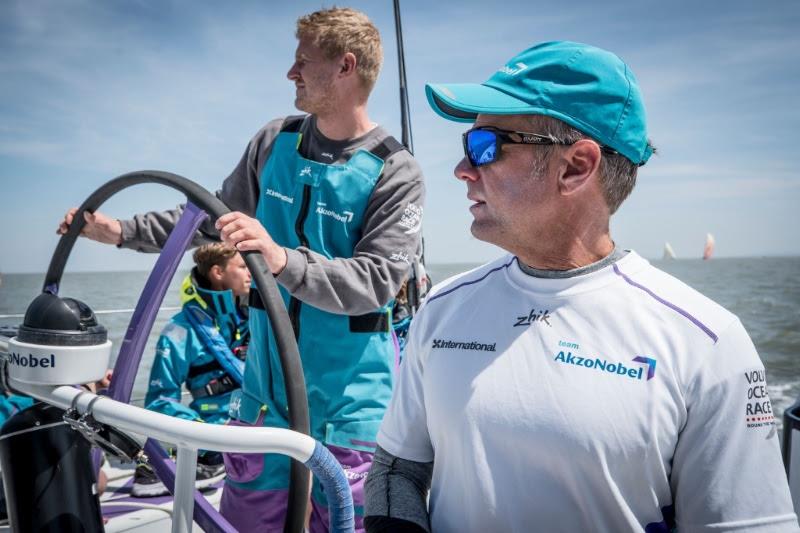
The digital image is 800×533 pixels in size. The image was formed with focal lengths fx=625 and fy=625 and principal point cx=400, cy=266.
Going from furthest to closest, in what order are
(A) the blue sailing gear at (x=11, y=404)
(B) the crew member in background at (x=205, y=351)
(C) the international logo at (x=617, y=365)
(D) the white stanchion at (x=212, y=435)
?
(B) the crew member in background at (x=205, y=351), (A) the blue sailing gear at (x=11, y=404), (C) the international logo at (x=617, y=365), (D) the white stanchion at (x=212, y=435)

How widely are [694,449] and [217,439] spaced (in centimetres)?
71

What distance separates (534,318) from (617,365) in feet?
0.55

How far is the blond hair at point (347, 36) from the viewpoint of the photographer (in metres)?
1.90

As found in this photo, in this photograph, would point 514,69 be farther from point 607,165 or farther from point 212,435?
point 212,435

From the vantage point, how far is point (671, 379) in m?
0.96

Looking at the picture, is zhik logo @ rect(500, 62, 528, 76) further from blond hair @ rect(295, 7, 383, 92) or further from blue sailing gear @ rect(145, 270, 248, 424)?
blue sailing gear @ rect(145, 270, 248, 424)

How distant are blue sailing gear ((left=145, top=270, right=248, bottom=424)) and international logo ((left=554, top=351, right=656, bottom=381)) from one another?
2.48 meters

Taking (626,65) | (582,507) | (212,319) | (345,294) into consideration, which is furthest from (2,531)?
(626,65)

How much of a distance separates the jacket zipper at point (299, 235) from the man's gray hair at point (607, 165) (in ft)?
2.86

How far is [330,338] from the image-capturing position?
6.07ft

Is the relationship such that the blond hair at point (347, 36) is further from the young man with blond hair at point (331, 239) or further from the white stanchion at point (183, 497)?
the white stanchion at point (183, 497)

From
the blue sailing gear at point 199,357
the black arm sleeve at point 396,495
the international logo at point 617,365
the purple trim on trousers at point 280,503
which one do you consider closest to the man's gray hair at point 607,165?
the international logo at point 617,365

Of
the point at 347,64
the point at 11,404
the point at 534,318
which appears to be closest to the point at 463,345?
the point at 534,318

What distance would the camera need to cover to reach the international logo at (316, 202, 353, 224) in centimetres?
184
